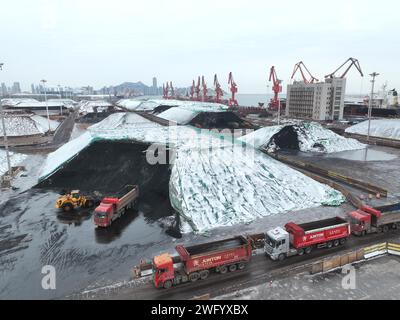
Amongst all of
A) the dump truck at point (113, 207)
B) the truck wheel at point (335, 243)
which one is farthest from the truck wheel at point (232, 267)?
the dump truck at point (113, 207)

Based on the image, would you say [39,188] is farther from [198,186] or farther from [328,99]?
[328,99]

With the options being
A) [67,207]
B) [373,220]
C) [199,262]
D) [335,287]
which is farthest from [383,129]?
[67,207]

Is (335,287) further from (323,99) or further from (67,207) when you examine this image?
(323,99)

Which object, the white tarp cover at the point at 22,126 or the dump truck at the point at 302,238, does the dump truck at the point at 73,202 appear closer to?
the dump truck at the point at 302,238

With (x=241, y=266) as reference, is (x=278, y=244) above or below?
above

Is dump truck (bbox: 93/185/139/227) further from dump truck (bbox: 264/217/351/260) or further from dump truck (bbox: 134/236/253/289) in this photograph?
dump truck (bbox: 264/217/351/260)

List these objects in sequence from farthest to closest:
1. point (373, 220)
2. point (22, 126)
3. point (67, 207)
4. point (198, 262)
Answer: point (22, 126) → point (67, 207) → point (373, 220) → point (198, 262)
